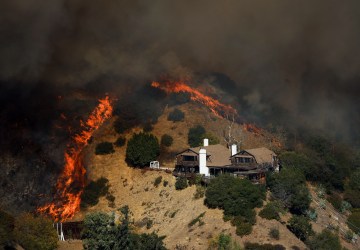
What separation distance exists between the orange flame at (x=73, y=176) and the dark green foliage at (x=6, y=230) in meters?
14.2

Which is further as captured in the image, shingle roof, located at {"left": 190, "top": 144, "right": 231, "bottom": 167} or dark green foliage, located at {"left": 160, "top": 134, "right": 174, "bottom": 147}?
dark green foliage, located at {"left": 160, "top": 134, "right": 174, "bottom": 147}

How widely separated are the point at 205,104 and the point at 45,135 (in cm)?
2746

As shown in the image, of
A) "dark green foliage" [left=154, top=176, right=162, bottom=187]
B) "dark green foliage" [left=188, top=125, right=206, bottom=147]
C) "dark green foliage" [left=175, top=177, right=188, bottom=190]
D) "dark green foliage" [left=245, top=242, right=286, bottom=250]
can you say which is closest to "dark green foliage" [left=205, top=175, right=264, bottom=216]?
"dark green foliage" [left=245, top=242, right=286, bottom=250]

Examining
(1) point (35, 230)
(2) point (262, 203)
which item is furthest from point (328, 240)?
(1) point (35, 230)

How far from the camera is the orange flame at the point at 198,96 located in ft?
277

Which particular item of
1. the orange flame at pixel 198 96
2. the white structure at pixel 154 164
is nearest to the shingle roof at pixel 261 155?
the white structure at pixel 154 164

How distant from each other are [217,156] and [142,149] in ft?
37.4

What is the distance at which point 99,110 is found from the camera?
3103 inches

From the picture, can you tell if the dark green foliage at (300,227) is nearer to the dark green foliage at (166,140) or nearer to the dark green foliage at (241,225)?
the dark green foliage at (241,225)

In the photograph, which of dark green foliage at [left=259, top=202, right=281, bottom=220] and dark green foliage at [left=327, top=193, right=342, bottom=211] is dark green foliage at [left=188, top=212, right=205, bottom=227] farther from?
dark green foliage at [left=327, top=193, right=342, bottom=211]

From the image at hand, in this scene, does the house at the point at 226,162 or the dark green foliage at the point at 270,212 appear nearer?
the dark green foliage at the point at 270,212

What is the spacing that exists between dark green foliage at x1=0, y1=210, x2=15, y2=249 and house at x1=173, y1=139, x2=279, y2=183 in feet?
72.4

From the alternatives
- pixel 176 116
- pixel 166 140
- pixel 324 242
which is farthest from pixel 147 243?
pixel 176 116

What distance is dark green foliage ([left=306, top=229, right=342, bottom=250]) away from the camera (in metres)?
47.8
